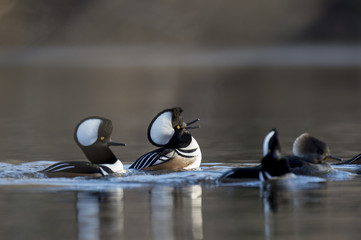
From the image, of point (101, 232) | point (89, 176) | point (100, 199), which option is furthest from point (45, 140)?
point (101, 232)

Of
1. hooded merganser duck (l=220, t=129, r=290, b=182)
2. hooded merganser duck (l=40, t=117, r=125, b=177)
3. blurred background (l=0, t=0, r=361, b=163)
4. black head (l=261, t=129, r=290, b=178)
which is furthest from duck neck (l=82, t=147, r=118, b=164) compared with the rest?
blurred background (l=0, t=0, r=361, b=163)

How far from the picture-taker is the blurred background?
67.7ft

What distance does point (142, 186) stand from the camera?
13.0m

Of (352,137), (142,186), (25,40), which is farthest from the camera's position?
(25,40)

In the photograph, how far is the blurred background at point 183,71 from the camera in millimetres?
20641

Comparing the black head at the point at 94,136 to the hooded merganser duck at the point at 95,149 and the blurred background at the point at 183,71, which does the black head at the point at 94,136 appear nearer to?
the hooded merganser duck at the point at 95,149

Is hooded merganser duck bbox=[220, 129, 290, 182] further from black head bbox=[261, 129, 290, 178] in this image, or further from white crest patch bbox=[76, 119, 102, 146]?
white crest patch bbox=[76, 119, 102, 146]

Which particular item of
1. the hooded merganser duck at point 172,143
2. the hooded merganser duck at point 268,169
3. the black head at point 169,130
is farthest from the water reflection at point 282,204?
the black head at point 169,130

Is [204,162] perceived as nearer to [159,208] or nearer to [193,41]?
[159,208]

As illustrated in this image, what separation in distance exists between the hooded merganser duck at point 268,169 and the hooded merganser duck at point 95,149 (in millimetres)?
1477

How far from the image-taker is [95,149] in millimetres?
13680

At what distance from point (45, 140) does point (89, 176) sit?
6.04m

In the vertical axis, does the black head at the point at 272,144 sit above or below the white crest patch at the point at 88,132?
below

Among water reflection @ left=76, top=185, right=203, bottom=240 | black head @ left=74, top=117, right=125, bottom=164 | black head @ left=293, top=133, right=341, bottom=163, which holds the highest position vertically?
black head @ left=74, top=117, right=125, bottom=164
